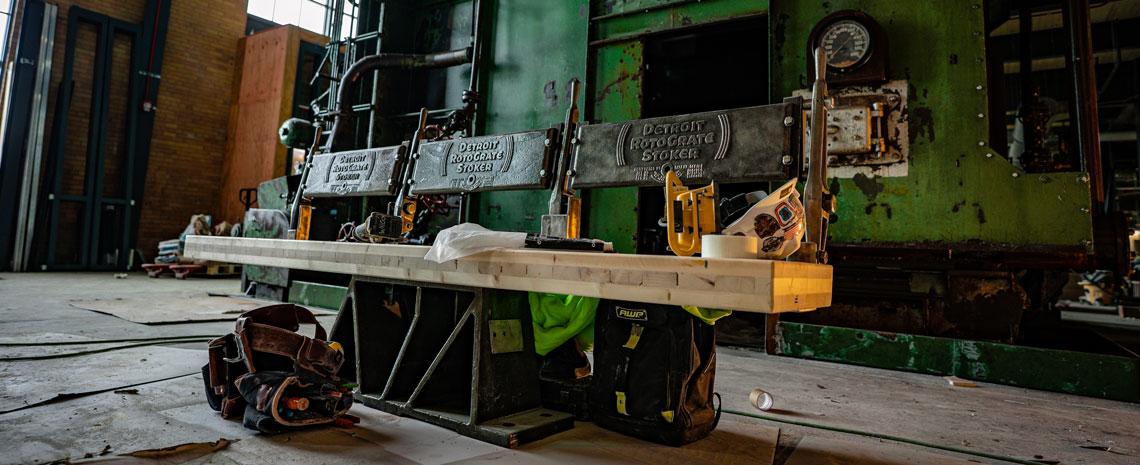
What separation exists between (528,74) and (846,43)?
2.37 metres

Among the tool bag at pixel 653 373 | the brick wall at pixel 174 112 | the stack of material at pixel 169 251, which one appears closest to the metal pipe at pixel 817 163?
the tool bag at pixel 653 373

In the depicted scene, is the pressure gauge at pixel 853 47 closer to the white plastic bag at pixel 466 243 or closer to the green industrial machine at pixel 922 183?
the green industrial machine at pixel 922 183

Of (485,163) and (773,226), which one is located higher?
(485,163)

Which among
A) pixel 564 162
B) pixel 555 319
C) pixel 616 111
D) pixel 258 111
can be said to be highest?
pixel 258 111

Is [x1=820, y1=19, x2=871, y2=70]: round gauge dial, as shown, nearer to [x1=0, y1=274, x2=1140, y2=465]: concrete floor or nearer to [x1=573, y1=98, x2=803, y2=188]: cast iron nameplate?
[x1=573, y1=98, x2=803, y2=188]: cast iron nameplate

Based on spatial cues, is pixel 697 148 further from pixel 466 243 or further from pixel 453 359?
pixel 453 359

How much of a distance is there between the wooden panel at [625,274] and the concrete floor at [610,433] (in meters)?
0.50

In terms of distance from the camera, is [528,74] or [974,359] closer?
[974,359]

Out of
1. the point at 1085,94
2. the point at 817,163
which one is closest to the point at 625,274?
the point at 817,163

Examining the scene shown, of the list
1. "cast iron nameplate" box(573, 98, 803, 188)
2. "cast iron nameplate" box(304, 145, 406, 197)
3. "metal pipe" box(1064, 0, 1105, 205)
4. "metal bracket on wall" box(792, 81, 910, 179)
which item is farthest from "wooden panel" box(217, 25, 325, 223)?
"metal pipe" box(1064, 0, 1105, 205)

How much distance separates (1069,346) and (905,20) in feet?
6.68

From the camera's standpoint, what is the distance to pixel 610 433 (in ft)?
5.64

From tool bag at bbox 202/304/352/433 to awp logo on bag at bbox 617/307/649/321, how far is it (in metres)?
0.90

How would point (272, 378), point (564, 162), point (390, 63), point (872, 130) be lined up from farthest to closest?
1. point (390, 63)
2. point (872, 130)
3. point (564, 162)
4. point (272, 378)
